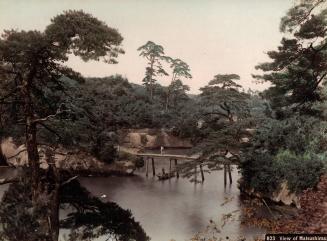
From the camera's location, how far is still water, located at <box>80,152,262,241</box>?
47.6 ft

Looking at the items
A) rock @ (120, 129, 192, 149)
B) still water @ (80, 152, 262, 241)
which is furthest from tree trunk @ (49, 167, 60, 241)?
rock @ (120, 129, 192, 149)

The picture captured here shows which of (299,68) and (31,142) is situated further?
(299,68)

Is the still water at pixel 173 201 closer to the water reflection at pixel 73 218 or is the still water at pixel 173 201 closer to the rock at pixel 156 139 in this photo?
the water reflection at pixel 73 218

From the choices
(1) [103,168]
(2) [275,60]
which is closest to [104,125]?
(1) [103,168]

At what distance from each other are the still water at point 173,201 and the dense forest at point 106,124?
73 centimetres

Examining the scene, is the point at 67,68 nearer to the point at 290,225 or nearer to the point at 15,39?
the point at 15,39

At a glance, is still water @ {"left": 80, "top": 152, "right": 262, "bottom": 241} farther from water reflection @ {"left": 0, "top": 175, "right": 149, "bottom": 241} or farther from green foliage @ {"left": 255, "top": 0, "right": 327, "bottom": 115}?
green foliage @ {"left": 255, "top": 0, "right": 327, "bottom": 115}

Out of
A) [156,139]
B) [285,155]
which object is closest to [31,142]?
[285,155]

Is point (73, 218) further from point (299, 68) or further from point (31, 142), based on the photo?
point (299, 68)

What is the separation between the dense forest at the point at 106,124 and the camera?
10492 millimetres

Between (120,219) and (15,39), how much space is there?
24.9ft

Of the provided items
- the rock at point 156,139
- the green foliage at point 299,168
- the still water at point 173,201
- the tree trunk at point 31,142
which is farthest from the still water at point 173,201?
the rock at point 156,139

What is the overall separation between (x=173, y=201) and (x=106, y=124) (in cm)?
951

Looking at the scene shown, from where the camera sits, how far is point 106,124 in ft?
86.4
